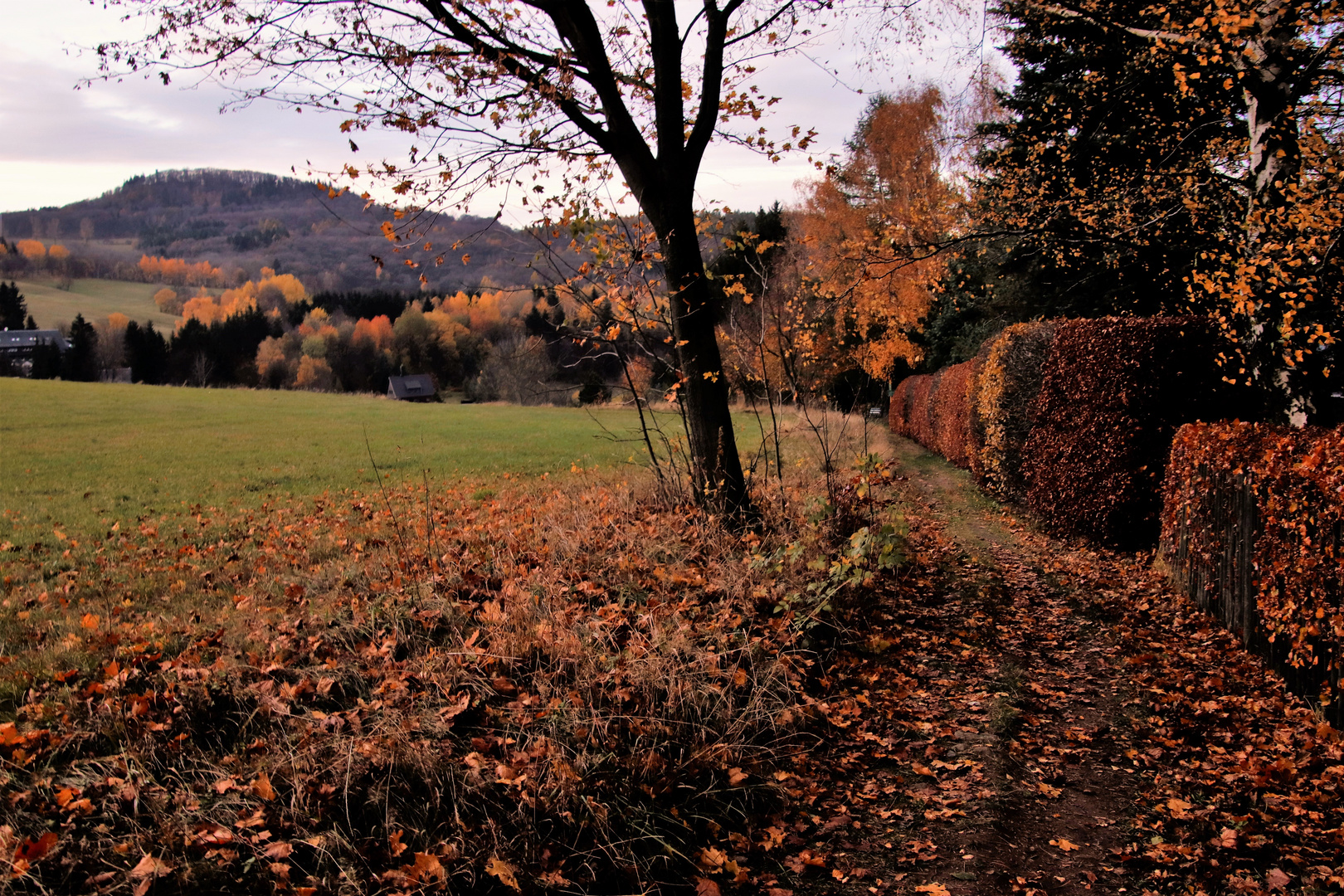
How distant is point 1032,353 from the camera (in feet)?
34.0

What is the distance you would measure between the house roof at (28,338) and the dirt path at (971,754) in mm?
70137

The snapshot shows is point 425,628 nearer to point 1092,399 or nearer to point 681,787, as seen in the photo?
point 681,787

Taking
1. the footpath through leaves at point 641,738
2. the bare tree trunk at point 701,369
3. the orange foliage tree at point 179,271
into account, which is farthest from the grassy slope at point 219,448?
the orange foliage tree at point 179,271

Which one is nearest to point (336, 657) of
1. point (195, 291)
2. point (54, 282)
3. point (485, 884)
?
point (485, 884)

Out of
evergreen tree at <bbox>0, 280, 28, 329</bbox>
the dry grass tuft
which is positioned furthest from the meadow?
evergreen tree at <bbox>0, 280, 28, 329</bbox>

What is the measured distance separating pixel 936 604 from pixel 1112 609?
1.43 m

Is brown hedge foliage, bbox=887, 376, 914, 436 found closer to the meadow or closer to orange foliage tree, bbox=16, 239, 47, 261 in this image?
the meadow

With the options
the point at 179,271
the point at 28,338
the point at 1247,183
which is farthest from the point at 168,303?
the point at 1247,183

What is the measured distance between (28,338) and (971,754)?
272 ft

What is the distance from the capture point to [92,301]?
328 feet

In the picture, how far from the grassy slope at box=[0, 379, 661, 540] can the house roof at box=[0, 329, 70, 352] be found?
98.3 feet

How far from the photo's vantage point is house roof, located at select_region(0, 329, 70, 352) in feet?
196

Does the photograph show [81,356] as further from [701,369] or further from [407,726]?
[407,726]

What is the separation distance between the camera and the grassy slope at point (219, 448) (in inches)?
467
